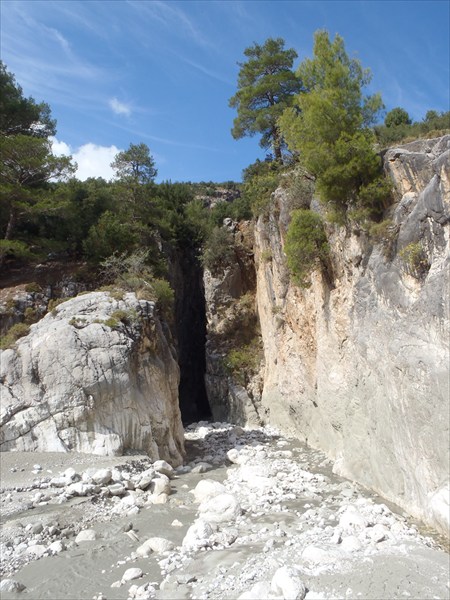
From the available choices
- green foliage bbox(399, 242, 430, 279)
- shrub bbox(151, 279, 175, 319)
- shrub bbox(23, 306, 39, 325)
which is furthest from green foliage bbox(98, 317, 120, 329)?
green foliage bbox(399, 242, 430, 279)

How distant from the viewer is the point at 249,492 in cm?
1344

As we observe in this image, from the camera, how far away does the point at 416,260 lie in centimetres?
1085

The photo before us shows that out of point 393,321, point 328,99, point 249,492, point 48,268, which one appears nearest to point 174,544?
point 249,492

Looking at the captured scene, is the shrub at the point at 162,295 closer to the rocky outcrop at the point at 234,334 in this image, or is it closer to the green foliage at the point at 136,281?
the green foliage at the point at 136,281

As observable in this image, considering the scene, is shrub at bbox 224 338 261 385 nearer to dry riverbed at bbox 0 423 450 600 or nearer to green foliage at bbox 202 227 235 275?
green foliage at bbox 202 227 235 275

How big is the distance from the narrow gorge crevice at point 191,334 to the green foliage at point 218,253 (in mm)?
2731

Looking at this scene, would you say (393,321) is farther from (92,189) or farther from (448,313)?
(92,189)

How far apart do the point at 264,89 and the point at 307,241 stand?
1505 centimetres

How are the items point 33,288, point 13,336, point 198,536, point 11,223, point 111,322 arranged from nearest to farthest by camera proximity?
point 198,536
point 13,336
point 111,322
point 33,288
point 11,223

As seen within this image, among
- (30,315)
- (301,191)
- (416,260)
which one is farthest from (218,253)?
(416,260)

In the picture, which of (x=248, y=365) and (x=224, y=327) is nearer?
(x=248, y=365)

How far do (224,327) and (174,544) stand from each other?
20644 millimetres

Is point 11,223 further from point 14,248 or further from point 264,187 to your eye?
point 264,187

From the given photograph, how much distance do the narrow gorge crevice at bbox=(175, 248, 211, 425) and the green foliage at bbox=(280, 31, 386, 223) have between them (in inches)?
744
